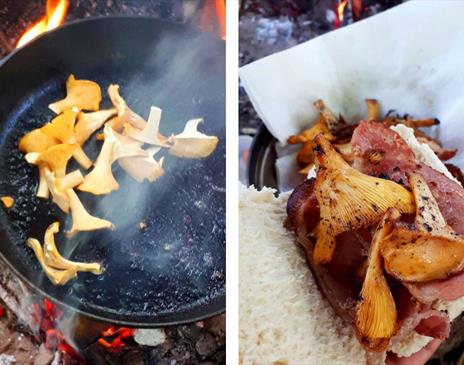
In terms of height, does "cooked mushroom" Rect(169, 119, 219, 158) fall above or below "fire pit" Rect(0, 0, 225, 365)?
above

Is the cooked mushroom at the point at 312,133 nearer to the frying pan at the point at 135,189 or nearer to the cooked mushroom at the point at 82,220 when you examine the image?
the frying pan at the point at 135,189

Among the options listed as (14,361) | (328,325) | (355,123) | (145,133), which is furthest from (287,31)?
(14,361)

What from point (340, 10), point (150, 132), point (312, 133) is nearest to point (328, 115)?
point (312, 133)

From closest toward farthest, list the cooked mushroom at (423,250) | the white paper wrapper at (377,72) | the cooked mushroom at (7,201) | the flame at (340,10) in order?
the cooked mushroom at (423,250)
the cooked mushroom at (7,201)
the white paper wrapper at (377,72)
the flame at (340,10)

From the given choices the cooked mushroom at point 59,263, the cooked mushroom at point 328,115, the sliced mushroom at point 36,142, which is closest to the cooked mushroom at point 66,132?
the sliced mushroom at point 36,142

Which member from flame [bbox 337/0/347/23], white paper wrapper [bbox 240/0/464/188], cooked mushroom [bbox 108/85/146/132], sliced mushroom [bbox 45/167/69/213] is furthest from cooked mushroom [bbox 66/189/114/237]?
flame [bbox 337/0/347/23]

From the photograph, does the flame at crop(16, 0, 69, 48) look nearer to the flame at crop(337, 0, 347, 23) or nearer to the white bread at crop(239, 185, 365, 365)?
the white bread at crop(239, 185, 365, 365)
